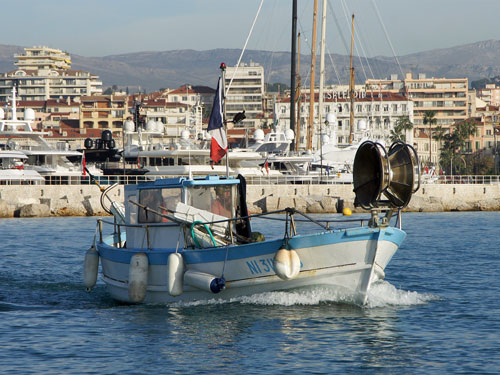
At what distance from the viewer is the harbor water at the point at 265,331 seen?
48.6 feet

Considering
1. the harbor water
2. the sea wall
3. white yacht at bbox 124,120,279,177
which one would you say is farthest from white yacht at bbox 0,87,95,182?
the harbor water

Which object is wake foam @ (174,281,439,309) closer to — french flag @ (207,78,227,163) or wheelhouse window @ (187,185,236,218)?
Answer: wheelhouse window @ (187,185,236,218)

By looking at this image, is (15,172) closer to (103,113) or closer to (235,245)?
(235,245)

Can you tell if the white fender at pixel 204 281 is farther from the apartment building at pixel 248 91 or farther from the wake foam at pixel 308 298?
the apartment building at pixel 248 91

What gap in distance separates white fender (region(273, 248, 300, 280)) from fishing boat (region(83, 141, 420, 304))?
0.07 feet

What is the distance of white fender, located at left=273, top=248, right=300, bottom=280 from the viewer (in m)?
17.3

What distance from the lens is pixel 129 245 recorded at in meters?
21.0

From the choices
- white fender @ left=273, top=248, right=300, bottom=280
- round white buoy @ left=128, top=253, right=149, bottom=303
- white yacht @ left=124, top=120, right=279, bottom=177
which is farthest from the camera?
white yacht @ left=124, top=120, right=279, bottom=177

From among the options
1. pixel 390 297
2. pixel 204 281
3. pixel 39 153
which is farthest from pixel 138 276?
pixel 39 153

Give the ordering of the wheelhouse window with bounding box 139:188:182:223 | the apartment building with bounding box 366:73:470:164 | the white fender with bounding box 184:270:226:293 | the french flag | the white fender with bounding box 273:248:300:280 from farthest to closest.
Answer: the apartment building with bounding box 366:73:470:164
the french flag
the wheelhouse window with bounding box 139:188:182:223
the white fender with bounding box 184:270:226:293
the white fender with bounding box 273:248:300:280

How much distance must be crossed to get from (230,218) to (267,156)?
51448 mm

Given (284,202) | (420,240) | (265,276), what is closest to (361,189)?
(265,276)

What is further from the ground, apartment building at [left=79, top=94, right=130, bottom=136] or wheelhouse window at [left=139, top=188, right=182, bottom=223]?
apartment building at [left=79, top=94, right=130, bottom=136]

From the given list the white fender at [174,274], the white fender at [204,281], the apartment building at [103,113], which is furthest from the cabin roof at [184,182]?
the apartment building at [103,113]
